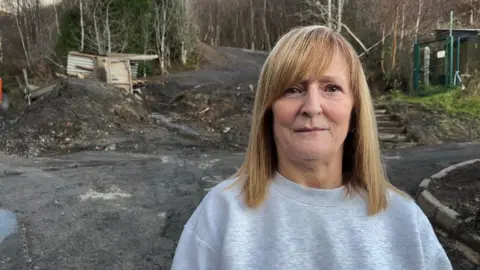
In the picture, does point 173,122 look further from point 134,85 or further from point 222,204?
point 222,204

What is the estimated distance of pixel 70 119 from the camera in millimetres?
13562

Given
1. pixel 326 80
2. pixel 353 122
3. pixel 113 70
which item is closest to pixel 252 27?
pixel 113 70

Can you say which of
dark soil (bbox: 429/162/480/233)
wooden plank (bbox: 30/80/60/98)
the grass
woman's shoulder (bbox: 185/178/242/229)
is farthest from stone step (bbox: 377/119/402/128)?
woman's shoulder (bbox: 185/178/242/229)

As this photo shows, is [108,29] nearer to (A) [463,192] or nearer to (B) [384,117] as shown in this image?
(B) [384,117]

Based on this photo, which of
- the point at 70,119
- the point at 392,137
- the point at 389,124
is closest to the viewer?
the point at 392,137

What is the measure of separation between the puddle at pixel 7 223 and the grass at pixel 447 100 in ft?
41.2

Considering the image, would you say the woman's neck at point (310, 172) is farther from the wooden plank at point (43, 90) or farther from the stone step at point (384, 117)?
the wooden plank at point (43, 90)

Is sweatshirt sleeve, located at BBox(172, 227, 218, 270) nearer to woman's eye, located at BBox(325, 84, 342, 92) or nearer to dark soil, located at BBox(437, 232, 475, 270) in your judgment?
woman's eye, located at BBox(325, 84, 342, 92)

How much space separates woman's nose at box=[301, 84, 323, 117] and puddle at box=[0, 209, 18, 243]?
5.24 meters

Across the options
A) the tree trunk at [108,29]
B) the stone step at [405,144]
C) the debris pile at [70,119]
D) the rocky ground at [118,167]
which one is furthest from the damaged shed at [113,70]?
the stone step at [405,144]

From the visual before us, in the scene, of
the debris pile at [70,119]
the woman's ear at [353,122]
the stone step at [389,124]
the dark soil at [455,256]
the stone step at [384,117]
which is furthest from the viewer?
the stone step at [384,117]

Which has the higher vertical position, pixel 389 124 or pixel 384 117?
pixel 384 117

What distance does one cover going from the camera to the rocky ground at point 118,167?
5466 mm

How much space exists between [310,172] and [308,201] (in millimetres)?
89
